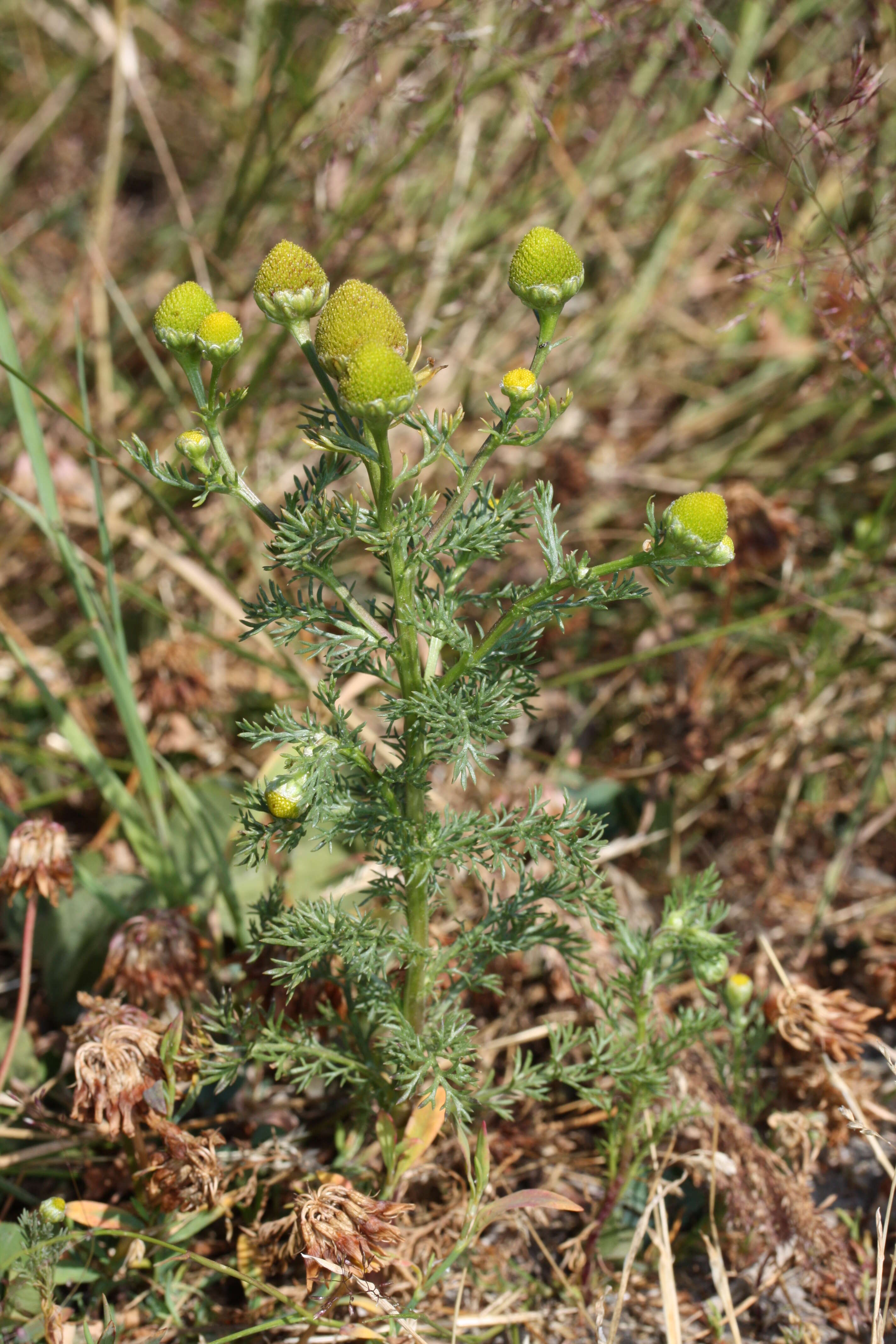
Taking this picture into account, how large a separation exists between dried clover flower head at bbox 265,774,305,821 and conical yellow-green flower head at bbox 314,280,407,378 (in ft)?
1.50

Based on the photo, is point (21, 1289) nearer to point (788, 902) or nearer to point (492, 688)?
point (492, 688)

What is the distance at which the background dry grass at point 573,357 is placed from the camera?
83.9 inches

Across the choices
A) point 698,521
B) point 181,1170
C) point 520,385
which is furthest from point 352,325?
point 181,1170

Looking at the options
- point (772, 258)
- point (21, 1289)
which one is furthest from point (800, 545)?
point (21, 1289)

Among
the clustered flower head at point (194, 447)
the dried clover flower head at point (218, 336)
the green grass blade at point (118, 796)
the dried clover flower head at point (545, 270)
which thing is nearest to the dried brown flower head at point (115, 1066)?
the green grass blade at point (118, 796)

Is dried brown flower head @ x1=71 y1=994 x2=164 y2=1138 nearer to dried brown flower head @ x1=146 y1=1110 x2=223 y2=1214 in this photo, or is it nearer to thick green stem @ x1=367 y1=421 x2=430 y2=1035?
dried brown flower head @ x1=146 y1=1110 x2=223 y2=1214

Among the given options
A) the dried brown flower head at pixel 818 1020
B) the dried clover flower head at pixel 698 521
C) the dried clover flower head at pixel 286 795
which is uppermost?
the dried clover flower head at pixel 698 521

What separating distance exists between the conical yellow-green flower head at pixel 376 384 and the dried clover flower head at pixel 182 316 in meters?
0.21

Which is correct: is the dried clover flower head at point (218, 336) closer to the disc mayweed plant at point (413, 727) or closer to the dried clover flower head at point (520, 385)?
the disc mayweed plant at point (413, 727)

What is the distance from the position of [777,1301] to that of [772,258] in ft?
6.05

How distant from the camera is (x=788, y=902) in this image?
7.14 feet

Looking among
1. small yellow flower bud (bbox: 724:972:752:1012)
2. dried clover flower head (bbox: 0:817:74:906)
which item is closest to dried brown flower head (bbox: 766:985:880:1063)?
small yellow flower bud (bbox: 724:972:752:1012)

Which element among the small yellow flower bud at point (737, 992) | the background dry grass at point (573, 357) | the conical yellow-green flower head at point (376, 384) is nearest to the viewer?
the conical yellow-green flower head at point (376, 384)

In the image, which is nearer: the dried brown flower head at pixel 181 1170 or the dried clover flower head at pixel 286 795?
the dried clover flower head at pixel 286 795
